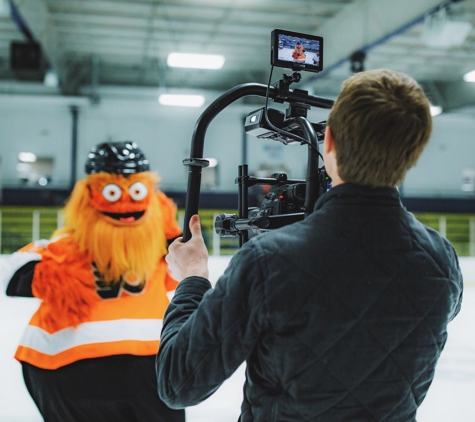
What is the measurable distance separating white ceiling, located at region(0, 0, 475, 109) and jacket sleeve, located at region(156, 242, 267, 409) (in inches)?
255

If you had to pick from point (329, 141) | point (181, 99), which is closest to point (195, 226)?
point (329, 141)

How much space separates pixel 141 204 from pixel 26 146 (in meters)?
11.6

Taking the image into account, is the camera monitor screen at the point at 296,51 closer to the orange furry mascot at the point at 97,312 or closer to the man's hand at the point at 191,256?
the man's hand at the point at 191,256

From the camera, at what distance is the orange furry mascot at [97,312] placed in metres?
1.82

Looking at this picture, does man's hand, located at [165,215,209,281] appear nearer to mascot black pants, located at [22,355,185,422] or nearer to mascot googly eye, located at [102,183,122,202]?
mascot black pants, located at [22,355,185,422]

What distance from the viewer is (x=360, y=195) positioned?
30.8 inches

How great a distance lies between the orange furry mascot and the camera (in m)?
1.82

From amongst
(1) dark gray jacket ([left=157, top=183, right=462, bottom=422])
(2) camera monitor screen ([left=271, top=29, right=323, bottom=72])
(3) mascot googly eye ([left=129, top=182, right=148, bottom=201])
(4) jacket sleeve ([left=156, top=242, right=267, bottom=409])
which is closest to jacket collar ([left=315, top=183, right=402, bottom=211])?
(1) dark gray jacket ([left=157, top=183, right=462, bottom=422])

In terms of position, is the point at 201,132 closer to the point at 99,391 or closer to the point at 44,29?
the point at 99,391

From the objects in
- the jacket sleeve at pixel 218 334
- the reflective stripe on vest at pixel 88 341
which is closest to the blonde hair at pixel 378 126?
the jacket sleeve at pixel 218 334

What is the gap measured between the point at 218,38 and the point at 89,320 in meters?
8.58

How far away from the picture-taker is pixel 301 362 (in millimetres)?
750

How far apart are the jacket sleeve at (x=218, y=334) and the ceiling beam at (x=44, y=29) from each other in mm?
7068

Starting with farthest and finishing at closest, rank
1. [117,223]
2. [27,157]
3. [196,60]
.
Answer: [27,157], [196,60], [117,223]
